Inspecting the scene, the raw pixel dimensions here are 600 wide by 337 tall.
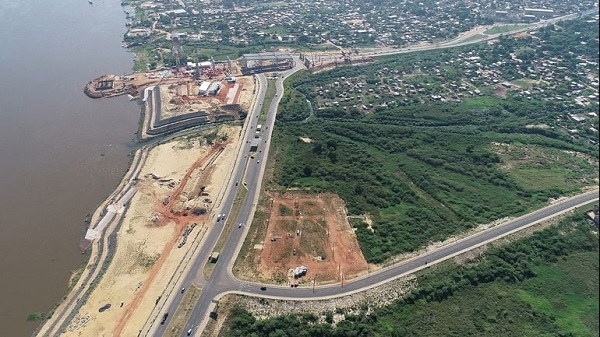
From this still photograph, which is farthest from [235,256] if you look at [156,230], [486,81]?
[486,81]

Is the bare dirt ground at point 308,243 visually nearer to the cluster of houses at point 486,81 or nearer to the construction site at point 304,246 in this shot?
the construction site at point 304,246

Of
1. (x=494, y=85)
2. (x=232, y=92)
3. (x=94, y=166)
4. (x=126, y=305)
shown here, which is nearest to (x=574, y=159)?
(x=494, y=85)

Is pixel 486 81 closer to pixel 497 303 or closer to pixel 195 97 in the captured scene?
pixel 195 97

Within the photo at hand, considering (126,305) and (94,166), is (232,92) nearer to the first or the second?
(94,166)

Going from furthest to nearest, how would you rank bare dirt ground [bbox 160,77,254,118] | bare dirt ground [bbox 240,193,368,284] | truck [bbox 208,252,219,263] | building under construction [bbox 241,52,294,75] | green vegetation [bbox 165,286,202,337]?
building under construction [bbox 241,52,294,75]
bare dirt ground [bbox 160,77,254,118]
truck [bbox 208,252,219,263]
bare dirt ground [bbox 240,193,368,284]
green vegetation [bbox 165,286,202,337]

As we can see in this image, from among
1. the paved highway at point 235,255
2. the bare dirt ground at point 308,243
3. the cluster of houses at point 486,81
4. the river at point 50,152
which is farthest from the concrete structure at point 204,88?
the bare dirt ground at point 308,243

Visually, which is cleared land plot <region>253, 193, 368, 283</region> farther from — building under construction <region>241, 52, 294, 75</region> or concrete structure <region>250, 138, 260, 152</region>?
building under construction <region>241, 52, 294, 75</region>

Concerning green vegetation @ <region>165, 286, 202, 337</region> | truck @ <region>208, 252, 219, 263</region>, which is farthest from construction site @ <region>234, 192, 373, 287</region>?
green vegetation @ <region>165, 286, 202, 337</region>

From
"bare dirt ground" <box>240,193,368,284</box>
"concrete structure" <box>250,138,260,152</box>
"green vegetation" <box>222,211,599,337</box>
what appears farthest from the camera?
"concrete structure" <box>250,138,260,152</box>
